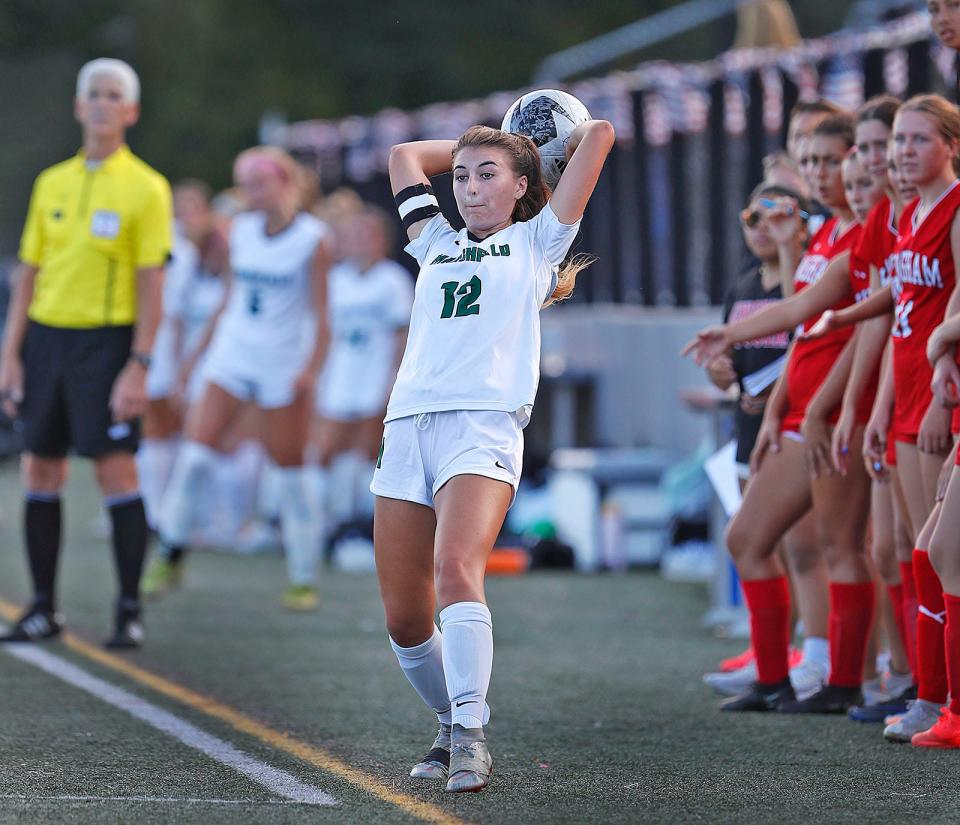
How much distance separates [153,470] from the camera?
12906 mm

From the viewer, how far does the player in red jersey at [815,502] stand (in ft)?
23.0

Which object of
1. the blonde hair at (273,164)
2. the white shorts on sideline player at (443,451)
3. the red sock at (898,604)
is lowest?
the red sock at (898,604)

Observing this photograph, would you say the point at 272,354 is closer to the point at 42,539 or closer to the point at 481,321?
the point at 42,539

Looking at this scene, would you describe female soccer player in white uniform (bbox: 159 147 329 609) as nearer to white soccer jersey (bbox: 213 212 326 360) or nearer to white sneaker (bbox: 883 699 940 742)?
white soccer jersey (bbox: 213 212 326 360)

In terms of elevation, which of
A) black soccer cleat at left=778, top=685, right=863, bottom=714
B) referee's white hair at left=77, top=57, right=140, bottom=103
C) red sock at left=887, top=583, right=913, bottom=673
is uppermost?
referee's white hair at left=77, top=57, right=140, bottom=103

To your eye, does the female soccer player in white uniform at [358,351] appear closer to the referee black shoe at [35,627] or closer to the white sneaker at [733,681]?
the referee black shoe at [35,627]

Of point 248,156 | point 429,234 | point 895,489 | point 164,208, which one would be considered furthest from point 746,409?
point 248,156

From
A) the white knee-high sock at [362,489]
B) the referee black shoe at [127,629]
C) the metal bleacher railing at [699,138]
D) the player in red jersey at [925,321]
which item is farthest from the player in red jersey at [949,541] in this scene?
the white knee-high sock at [362,489]

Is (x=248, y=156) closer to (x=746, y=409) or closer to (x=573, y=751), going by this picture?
(x=746, y=409)

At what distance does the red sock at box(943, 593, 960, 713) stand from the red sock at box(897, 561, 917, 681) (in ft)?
2.00

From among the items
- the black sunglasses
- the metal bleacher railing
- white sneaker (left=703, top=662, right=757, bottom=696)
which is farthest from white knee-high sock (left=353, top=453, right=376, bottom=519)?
→ the black sunglasses

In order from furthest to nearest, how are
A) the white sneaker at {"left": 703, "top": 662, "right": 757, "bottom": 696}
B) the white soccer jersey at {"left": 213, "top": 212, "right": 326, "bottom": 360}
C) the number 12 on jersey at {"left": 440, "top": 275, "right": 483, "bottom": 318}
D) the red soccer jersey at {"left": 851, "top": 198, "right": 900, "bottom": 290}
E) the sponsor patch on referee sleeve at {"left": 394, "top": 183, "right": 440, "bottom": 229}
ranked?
the white soccer jersey at {"left": 213, "top": 212, "right": 326, "bottom": 360}, the white sneaker at {"left": 703, "top": 662, "right": 757, "bottom": 696}, the red soccer jersey at {"left": 851, "top": 198, "right": 900, "bottom": 290}, the sponsor patch on referee sleeve at {"left": 394, "top": 183, "right": 440, "bottom": 229}, the number 12 on jersey at {"left": 440, "top": 275, "right": 483, "bottom": 318}

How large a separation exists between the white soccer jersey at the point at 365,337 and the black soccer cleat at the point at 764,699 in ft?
23.4

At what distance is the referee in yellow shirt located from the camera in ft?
28.8
